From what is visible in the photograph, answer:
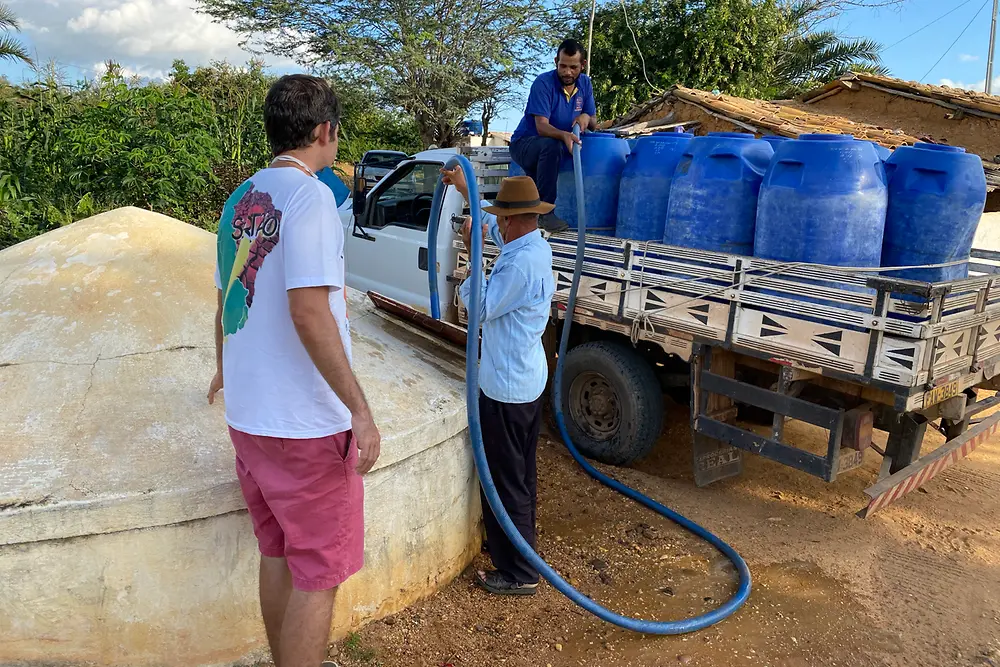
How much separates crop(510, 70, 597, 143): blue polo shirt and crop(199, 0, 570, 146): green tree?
1177 centimetres

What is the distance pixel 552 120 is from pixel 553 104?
110 mm

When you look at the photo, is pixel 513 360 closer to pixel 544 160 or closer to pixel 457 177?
pixel 457 177

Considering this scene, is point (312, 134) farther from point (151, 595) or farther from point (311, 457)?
point (151, 595)

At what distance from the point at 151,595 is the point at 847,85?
11467 millimetres

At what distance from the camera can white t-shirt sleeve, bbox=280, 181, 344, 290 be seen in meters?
1.86

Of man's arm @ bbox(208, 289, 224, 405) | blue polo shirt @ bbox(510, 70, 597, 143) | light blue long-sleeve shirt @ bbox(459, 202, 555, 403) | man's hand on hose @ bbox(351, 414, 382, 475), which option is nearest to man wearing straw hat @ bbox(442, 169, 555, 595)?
light blue long-sleeve shirt @ bbox(459, 202, 555, 403)

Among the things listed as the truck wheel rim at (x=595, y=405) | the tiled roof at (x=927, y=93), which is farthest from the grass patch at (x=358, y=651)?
the tiled roof at (x=927, y=93)

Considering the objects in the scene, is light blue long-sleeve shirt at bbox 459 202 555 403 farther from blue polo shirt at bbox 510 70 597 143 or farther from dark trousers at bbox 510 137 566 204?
blue polo shirt at bbox 510 70 597 143

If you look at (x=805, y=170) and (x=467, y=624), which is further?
(x=805, y=170)

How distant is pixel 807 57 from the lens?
17.7 meters

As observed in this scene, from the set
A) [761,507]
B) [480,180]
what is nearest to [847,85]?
[480,180]

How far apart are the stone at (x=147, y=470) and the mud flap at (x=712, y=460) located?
1.47 m

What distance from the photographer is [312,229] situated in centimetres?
188

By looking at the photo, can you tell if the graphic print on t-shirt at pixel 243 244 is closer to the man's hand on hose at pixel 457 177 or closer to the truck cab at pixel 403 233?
the man's hand on hose at pixel 457 177
